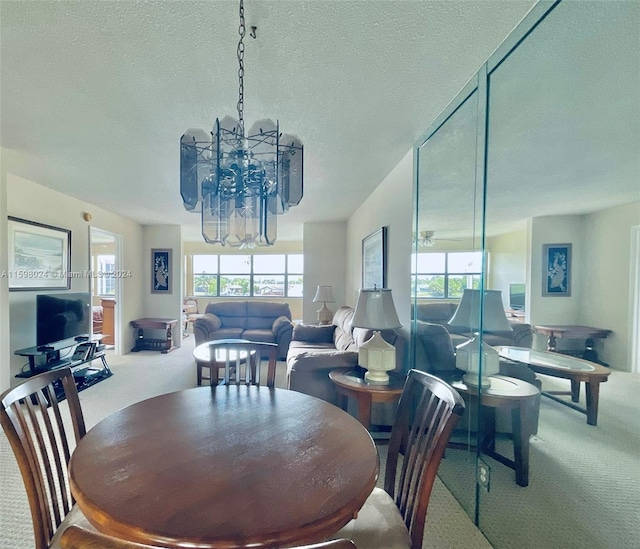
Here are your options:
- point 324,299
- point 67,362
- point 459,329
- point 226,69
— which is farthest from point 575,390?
point 67,362

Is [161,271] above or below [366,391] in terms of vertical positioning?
above

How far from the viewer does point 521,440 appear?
1501mm

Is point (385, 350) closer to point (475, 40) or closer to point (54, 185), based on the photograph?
point (475, 40)

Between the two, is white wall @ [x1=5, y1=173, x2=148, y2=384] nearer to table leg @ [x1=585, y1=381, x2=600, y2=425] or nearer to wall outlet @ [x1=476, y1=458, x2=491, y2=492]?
wall outlet @ [x1=476, y1=458, x2=491, y2=492]

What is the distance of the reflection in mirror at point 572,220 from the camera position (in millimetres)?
1004

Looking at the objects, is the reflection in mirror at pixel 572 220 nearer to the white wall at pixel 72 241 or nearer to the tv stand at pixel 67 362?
the tv stand at pixel 67 362

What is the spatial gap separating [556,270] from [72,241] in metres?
5.10

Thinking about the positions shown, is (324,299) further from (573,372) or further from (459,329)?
(573,372)

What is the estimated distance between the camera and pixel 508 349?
5.01 ft

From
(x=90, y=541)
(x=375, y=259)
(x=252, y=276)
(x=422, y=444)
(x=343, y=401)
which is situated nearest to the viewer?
(x=90, y=541)

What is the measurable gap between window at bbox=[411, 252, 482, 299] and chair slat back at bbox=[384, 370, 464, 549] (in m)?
0.82

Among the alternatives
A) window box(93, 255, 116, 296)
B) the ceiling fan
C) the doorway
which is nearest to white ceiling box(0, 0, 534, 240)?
the ceiling fan

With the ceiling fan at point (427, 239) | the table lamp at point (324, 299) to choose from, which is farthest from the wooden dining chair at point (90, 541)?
the table lamp at point (324, 299)

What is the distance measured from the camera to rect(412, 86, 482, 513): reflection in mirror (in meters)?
1.79
